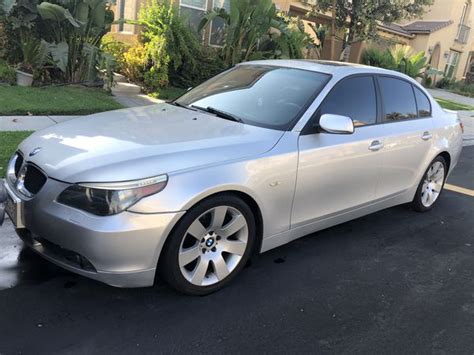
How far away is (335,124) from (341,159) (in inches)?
16.4

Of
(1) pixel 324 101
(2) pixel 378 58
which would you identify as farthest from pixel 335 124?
(2) pixel 378 58

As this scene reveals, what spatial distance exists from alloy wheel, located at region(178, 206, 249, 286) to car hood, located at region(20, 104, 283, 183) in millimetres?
403

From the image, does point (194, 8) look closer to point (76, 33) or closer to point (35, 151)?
point (76, 33)

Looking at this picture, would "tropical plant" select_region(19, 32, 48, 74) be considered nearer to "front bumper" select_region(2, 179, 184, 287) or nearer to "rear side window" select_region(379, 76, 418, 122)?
"rear side window" select_region(379, 76, 418, 122)

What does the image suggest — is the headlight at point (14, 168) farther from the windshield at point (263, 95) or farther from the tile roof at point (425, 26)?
the tile roof at point (425, 26)

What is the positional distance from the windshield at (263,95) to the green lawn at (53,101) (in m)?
4.36

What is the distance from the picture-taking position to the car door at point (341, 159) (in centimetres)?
391

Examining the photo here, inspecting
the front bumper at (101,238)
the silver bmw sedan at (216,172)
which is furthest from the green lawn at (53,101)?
the front bumper at (101,238)

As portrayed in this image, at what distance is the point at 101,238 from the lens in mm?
2941

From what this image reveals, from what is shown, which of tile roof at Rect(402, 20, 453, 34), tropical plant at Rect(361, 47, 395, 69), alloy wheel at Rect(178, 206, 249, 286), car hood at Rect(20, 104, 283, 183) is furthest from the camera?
tile roof at Rect(402, 20, 453, 34)

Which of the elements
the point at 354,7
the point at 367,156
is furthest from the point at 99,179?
the point at 354,7

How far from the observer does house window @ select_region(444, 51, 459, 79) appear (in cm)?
3219

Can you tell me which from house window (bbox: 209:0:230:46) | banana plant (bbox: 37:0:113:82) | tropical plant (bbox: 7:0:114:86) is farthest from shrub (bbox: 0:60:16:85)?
house window (bbox: 209:0:230:46)

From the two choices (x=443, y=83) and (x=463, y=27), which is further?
(x=463, y=27)
